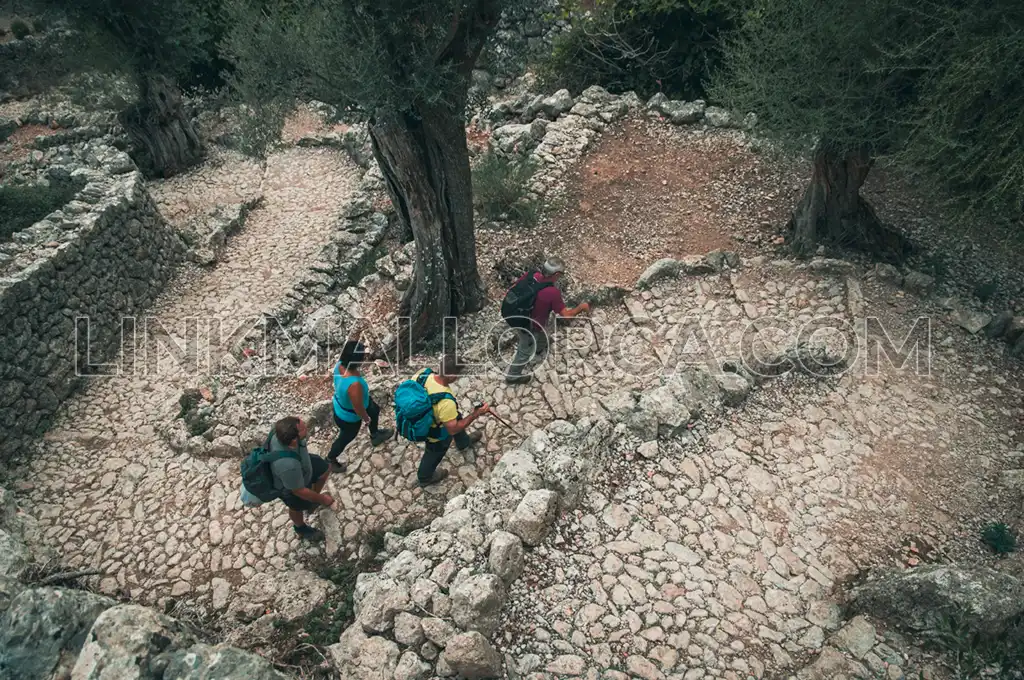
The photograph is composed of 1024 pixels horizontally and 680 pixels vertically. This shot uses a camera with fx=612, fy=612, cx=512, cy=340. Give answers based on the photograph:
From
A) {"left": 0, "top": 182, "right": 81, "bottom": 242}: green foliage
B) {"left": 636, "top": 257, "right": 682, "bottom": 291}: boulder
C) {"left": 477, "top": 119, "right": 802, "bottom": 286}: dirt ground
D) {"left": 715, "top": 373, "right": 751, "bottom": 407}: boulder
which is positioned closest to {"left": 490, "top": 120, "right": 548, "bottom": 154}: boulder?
{"left": 477, "top": 119, "right": 802, "bottom": 286}: dirt ground

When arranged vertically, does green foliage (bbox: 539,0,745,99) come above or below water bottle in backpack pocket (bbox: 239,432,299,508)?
above

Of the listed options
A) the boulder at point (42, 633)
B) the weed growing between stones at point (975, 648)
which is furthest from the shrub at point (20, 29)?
the weed growing between stones at point (975, 648)

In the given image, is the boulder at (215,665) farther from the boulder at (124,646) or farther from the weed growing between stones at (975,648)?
the weed growing between stones at (975,648)

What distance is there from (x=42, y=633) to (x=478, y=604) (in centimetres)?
349

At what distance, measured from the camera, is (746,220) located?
10.3 meters

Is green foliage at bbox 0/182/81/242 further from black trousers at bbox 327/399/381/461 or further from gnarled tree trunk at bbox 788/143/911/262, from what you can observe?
gnarled tree trunk at bbox 788/143/911/262

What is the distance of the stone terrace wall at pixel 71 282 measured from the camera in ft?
27.8

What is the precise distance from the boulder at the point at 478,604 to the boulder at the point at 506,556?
17cm

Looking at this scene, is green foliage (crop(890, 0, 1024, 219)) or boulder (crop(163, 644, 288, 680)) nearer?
boulder (crop(163, 644, 288, 680))

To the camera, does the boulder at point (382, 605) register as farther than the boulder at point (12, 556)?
No

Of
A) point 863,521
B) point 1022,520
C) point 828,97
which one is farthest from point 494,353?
point 1022,520

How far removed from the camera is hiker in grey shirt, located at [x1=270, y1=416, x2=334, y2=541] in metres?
5.91

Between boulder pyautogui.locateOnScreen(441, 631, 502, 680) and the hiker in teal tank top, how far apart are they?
284 centimetres

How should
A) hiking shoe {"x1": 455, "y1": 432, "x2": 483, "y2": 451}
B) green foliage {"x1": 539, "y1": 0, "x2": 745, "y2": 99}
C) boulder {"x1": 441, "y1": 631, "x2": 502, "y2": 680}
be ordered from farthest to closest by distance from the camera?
green foliage {"x1": 539, "y1": 0, "x2": 745, "y2": 99}, hiking shoe {"x1": 455, "y1": 432, "x2": 483, "y2": 451}, boulder {"x1": 441, "y1": 631, "x2": 502, "y2": 680}
